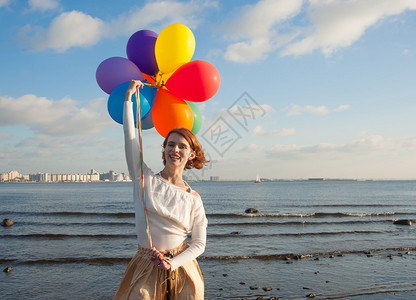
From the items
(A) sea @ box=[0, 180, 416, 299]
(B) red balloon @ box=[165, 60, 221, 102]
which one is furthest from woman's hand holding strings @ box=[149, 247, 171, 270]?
(A) sea @ box=[0, 180, 416, 299]

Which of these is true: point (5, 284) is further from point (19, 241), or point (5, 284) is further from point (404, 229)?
point (404, 229)

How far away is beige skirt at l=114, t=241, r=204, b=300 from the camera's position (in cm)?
237

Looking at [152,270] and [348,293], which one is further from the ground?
[152,270]

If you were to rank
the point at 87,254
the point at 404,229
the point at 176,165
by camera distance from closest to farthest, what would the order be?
1. the point at 176,165
2. the point at 87,254
3. the point at 404,229

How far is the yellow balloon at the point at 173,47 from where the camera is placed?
369 centimetres

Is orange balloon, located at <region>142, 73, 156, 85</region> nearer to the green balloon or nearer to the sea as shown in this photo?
the green balloon

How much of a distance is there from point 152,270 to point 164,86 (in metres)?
2.09

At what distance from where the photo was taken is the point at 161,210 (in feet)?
7.98

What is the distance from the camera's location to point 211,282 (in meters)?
7.64

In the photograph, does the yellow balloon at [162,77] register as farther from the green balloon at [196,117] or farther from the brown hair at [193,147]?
the brown hair at [193,147]

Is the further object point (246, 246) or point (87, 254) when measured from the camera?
point (246, 246)

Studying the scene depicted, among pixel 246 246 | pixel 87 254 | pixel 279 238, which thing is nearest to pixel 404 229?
pixel 279 238

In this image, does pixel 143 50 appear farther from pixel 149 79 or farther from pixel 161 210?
pixel 161 210

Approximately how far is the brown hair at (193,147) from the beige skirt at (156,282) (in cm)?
70
